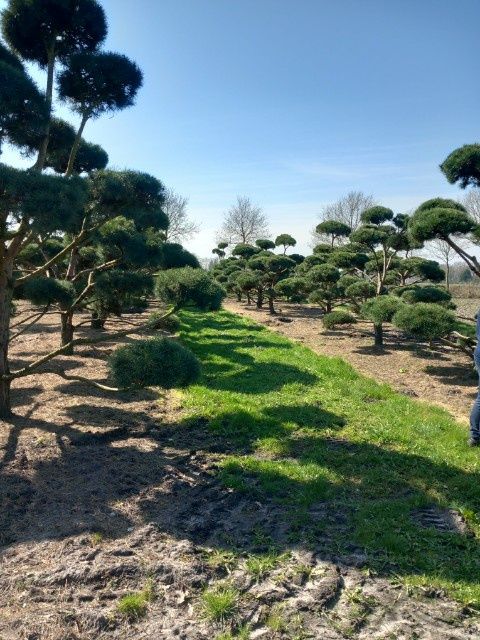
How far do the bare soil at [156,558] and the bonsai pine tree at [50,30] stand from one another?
328 cm

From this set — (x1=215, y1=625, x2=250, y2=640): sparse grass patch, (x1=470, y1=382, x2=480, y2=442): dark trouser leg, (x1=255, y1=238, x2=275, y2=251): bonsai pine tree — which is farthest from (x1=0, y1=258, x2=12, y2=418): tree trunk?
(x1=255, y1=238, x2=275, y2=251): bonsai pine tree

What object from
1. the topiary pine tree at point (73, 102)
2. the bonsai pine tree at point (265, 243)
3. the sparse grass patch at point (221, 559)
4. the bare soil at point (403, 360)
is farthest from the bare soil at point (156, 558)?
the bonsai pine tree at point (265, 243)

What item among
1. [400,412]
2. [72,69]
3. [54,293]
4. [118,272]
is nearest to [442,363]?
[400,412]

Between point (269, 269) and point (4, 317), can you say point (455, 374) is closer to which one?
point (4, 317)

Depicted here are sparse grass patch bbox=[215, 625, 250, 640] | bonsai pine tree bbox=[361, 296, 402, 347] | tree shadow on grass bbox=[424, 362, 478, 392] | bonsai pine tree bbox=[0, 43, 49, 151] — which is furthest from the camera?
bonsai pine tree bbox=[361, 296, 402, 347]

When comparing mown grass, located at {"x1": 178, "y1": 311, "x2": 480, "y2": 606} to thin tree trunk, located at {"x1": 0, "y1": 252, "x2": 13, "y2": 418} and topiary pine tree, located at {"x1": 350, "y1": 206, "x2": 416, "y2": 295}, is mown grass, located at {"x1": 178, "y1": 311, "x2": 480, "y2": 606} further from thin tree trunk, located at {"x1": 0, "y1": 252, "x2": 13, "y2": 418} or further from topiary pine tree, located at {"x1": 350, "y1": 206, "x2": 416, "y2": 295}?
topiary pine tree, located at {"x1": 350, "y1": 206, "x2": 416, "y2": 295}

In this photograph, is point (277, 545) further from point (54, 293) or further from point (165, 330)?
point (165, 330)

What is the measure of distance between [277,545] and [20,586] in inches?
64.1

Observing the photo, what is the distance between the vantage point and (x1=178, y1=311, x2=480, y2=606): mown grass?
3.27 metres

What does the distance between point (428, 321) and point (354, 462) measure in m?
4.70

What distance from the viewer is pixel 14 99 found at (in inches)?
178

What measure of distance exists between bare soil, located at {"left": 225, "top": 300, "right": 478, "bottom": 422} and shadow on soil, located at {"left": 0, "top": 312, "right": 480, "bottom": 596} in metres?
2.40

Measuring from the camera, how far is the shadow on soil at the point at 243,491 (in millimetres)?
3385

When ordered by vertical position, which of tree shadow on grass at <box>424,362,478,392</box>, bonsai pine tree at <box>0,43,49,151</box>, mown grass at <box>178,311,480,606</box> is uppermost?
bonsai pine tree at <box>0,43,49,151</box>
